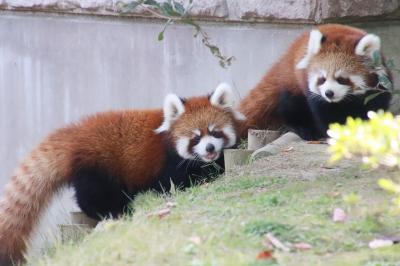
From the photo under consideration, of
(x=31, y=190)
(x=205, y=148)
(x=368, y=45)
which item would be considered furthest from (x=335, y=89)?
(x=31, y=190)

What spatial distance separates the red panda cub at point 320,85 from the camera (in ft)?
19.8

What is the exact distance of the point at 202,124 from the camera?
647 cm

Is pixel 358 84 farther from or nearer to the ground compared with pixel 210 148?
farther from the ground

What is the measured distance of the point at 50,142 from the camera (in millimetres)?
6227

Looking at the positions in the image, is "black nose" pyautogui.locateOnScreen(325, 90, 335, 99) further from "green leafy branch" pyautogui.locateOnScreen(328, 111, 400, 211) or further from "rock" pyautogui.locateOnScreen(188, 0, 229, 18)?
"green leafy branch" pyautogui.locateOnScreen(328, 111, 400, 211)

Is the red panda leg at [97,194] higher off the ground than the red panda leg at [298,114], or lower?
lower

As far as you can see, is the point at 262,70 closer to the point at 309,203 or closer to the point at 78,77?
the point at 78,77

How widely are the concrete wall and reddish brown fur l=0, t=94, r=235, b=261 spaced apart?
2.70ft

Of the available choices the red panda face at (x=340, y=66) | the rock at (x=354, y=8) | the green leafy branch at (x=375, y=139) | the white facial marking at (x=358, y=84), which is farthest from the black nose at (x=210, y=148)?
the green leafy branch at (x=375, y=139)

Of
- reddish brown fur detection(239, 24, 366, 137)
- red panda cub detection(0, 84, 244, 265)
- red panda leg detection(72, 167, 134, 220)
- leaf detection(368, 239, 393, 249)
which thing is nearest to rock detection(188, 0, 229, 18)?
reddish brown fur detection(239, 24, 366, 137)

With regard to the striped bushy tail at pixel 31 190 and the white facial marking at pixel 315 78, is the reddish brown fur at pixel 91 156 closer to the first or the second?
the striped bushy tail at pixel 31 190

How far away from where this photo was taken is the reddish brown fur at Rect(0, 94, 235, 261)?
5922 mm

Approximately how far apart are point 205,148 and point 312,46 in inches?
42.8

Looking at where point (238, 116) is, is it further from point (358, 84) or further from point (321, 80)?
point (358, 84)
